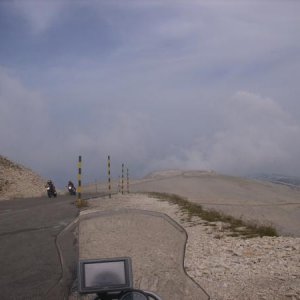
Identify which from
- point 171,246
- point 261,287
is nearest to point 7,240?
point 171,246

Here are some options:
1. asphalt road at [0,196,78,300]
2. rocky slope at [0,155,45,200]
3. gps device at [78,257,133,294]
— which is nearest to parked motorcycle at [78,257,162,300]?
gps device at [78,257,133,294]

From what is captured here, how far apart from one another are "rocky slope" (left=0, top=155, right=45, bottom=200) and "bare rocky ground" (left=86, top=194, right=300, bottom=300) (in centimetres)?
2634

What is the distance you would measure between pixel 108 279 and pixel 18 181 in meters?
36.5

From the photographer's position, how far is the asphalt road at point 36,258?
7.33 m

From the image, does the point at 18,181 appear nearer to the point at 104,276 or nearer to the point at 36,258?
the point at 36,258

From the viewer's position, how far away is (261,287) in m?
7.12

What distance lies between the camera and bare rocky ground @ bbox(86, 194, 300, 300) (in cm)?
700

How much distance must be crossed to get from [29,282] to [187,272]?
2443 millimetres

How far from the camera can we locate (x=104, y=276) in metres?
4.61

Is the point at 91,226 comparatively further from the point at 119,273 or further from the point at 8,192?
the point at 8,192

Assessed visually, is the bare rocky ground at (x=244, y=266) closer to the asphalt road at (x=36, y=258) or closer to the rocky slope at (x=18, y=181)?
the asphalt road at (x=36, y=258)

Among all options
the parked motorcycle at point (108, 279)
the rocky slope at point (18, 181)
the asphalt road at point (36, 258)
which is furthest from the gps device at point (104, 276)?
the rocky slope at point (18, 181)

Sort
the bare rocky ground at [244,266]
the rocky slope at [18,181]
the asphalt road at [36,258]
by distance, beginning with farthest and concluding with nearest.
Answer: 1. the rocky slope at [18,181]
2. the asphalt road at [36,258]
3. the bare rocky ground at [244,266]

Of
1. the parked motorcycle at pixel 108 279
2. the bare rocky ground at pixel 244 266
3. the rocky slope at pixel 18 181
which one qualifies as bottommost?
the bare rocky ground at pixel 244 266
